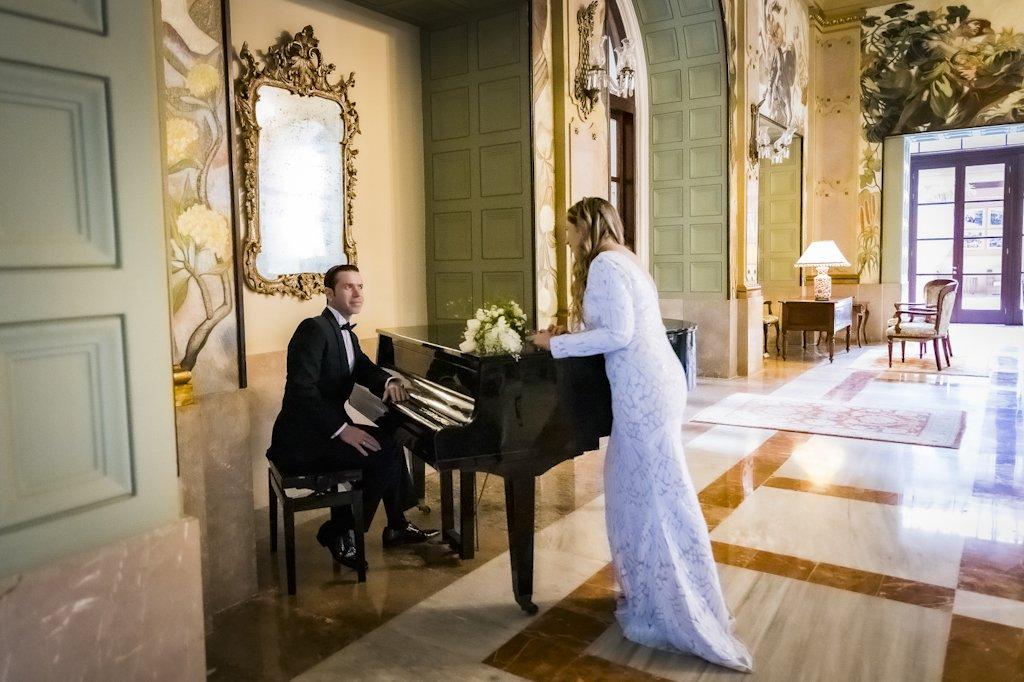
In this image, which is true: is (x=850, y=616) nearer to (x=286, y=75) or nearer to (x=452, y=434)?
(x=452, y=434)

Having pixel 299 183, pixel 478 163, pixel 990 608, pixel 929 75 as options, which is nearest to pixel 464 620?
pixel 990 608

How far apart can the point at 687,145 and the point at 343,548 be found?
6813 millimetres

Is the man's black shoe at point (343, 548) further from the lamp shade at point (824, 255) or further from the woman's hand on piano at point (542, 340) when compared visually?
the lamp shade at point (824, 255)

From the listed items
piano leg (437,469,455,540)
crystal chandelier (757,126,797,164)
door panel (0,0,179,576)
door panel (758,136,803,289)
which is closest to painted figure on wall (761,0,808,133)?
crystal chandelier (757,126,797,164)

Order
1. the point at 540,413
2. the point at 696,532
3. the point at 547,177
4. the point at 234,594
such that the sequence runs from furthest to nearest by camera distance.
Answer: the point at 547,177, the point at 234,594, the point at 540,413, the point at 696,532

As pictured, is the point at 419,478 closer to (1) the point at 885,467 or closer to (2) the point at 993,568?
(2) the point at 993,568

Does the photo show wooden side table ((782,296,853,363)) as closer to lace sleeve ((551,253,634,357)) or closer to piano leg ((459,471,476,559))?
piano leg ((459,471,476,559))

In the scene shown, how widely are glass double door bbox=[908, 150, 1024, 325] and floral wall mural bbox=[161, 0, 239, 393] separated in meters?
13.7

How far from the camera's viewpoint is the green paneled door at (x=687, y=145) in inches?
348

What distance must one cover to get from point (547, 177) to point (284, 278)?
196 cm

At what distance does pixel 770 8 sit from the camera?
1038 centimetres

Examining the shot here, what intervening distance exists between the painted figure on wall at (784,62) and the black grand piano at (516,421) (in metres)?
8.16

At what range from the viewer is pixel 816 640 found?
299 cm

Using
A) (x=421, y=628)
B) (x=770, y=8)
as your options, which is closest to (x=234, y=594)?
(x=421, y=628)
